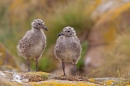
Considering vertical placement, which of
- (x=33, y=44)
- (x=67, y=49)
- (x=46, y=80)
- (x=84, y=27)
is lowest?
(x=46, y=80)

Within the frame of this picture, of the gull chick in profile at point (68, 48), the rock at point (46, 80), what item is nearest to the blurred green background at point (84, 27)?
the gull chick in profile at point (68, 48)

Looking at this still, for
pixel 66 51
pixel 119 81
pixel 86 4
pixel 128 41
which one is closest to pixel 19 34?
pixel 86 4

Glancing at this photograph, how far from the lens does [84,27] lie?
1705 centimetres

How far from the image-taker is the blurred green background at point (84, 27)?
13125 millimetres

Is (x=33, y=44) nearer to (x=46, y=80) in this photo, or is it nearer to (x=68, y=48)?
(x=68, y=48)

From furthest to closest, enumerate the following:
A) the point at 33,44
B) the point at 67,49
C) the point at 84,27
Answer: the point at 84,27
the point at 33,44
the point at 67,49

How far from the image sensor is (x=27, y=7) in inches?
789

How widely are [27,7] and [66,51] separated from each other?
1190 cm

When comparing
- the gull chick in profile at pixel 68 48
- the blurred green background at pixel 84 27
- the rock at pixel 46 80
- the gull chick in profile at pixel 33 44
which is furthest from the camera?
the blurred green background at pixel 84 27

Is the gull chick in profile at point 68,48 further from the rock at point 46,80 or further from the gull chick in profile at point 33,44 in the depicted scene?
the rock at point 46,80

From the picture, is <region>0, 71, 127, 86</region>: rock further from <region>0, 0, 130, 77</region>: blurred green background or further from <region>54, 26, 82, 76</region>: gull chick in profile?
<region>0, 0, 130, 77</region>: blurred green background

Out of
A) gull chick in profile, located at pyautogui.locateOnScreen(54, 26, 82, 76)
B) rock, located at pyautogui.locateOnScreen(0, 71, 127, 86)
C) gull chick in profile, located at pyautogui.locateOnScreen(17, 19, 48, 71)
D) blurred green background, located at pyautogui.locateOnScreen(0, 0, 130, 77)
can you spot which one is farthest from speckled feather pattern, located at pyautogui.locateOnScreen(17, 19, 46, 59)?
blurred green background, located at pyautogui.locateOnScreen(0, 0, 130, 77)

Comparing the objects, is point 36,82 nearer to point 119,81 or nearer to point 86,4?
point 119,81

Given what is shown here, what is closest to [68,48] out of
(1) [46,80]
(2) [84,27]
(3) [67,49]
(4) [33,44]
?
(3) [67,49]
